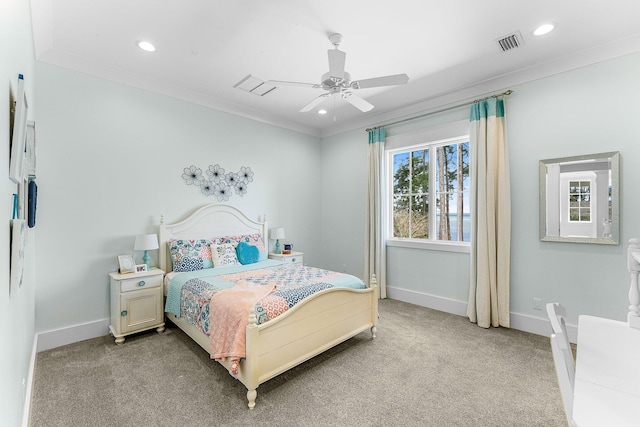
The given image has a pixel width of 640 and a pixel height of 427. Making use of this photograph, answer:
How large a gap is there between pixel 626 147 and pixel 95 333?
5.50m

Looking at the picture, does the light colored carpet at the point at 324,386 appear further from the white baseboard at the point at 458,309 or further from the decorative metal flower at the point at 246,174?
the decorative metal flower at the point at 246,174

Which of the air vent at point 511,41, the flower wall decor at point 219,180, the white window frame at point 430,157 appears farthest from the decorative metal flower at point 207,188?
the air vent at point 511,41

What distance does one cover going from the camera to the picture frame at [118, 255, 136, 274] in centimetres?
306

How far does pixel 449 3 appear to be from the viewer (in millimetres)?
2178

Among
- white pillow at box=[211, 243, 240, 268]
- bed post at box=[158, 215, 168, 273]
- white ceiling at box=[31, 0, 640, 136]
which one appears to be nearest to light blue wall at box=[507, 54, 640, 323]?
white ceiling at box=[31, 0, 640, 136]

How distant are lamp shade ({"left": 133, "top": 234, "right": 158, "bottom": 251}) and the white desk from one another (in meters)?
3.46

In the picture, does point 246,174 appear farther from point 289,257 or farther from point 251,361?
point 251,361

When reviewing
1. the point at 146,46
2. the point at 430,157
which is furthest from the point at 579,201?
the point at 146,46

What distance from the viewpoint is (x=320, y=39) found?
2619mm

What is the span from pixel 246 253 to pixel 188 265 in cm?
71

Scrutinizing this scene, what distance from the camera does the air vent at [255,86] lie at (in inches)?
135

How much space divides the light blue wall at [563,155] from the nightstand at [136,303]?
135 inches

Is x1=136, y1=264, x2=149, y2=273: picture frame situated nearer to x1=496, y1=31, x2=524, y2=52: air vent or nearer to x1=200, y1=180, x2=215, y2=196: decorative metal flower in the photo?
x1=200, y1=180, x2=215, y2=196: decorative metal flower

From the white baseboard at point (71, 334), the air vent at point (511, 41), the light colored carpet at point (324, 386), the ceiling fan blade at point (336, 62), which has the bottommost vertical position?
the light colored carpet at point (324, 386)
